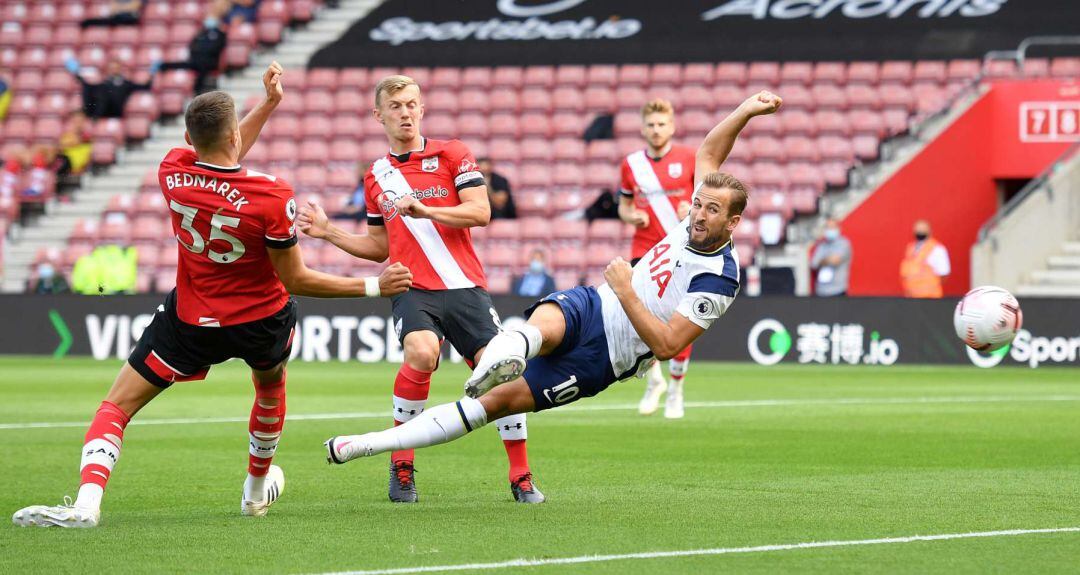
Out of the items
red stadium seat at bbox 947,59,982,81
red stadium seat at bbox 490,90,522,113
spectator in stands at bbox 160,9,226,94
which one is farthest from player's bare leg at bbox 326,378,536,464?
spectator in stands at bbox 160,9,226,94

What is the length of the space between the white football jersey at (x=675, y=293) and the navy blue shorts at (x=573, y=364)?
2.0 inches

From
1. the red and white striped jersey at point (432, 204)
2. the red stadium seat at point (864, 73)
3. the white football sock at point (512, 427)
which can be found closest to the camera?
the white football sock at point (512, 427)

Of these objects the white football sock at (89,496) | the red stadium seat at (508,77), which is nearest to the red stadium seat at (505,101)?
the red stadium seat at (508,77)

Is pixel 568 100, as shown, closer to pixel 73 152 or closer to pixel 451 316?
pixel 73 152

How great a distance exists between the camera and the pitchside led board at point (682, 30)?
28.0 m

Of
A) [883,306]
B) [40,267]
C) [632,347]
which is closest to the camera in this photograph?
[632,347]

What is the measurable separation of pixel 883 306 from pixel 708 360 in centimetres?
248

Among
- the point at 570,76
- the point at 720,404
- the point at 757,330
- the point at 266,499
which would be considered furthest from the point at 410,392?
the point at 570,76

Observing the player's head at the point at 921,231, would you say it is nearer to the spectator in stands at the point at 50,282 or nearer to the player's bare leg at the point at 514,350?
the spectator in stands at the point at 50,282

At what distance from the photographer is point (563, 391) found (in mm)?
7328

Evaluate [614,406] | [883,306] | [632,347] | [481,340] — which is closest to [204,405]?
[614,406]

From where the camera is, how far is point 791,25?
95.2 feet

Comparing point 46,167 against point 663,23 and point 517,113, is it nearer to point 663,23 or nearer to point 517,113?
point 517,113

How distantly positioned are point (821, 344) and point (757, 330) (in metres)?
0.89
